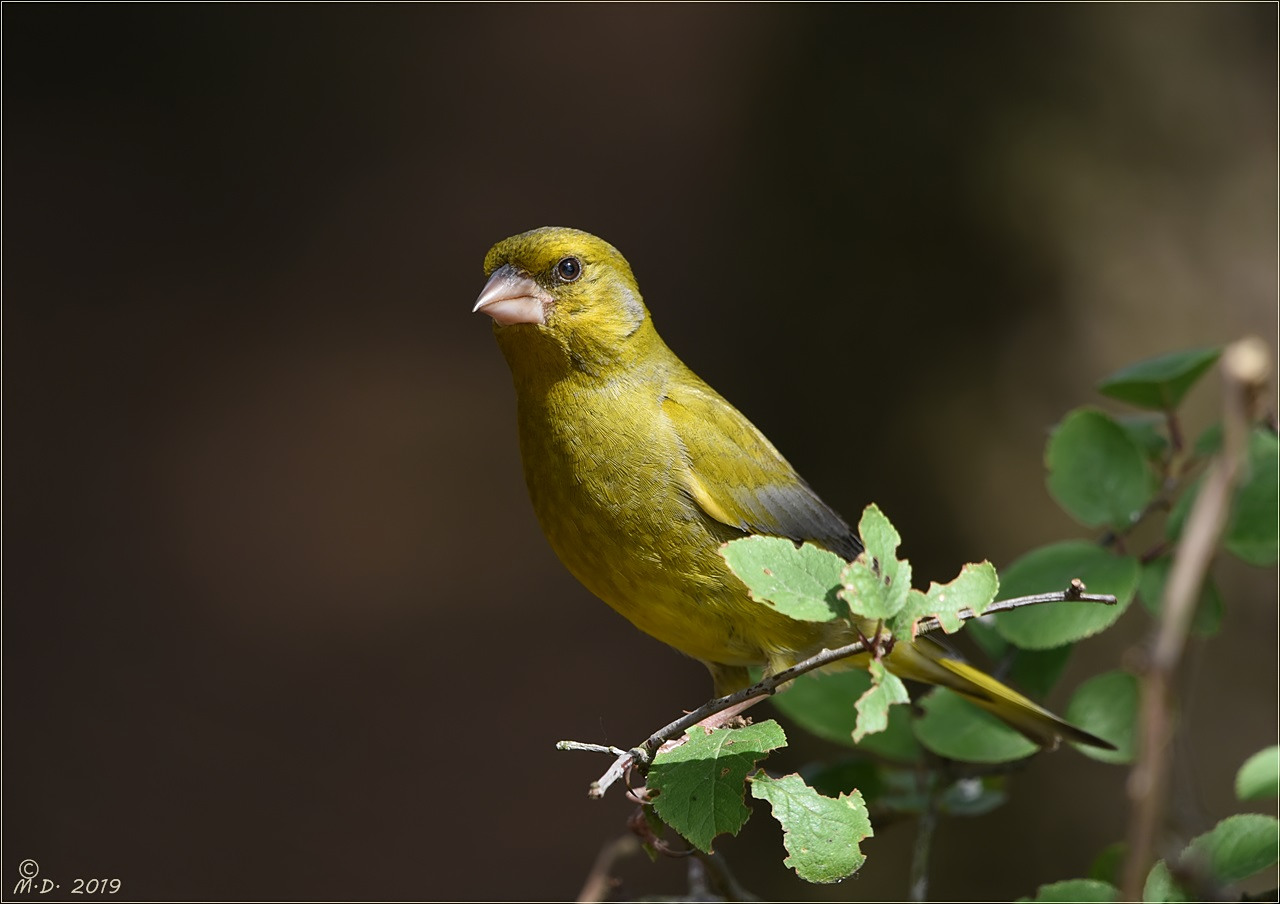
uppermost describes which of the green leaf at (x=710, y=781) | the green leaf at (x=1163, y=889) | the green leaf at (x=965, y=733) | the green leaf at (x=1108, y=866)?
the green leaf at (x=710, y=781)

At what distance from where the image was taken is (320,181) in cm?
671

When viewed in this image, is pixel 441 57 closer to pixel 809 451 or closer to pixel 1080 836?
A: pixel 809 451

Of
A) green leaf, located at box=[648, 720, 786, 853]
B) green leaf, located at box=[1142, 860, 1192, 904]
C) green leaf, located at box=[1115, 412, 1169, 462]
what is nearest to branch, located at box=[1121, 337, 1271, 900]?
green leaf, located at box=[648, 720, 786, 853]

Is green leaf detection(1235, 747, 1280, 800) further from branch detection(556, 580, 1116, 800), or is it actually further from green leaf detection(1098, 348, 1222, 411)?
green leaf detection(1098, 348, 1222, 411)

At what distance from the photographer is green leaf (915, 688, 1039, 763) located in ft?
7.09

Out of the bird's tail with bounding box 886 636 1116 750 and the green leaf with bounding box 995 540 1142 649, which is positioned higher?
the green leaf with bounding box 995 540 1142 649

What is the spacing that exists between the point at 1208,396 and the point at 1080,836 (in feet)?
5.80

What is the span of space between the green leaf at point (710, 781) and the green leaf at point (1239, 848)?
562 millimetres

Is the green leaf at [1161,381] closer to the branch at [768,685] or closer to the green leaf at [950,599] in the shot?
the branch at [768,685]

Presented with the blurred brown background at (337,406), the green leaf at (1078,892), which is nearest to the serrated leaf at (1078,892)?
the green leaf at (1078,892)

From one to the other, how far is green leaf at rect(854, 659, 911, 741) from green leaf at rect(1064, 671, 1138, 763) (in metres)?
0.95

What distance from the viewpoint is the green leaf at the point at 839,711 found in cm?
230

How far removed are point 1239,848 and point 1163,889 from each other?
5.5 inches

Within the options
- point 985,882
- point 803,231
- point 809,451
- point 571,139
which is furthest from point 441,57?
point 985,882
